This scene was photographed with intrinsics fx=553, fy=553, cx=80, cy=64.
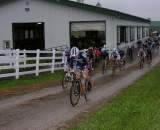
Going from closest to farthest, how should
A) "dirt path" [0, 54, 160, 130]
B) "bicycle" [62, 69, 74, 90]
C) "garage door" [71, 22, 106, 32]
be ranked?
"dirt path" [0, 54, 160, 130]
"bicycle" [62, 69, 74, 90]
"garage door" [71, 22, 106, 32]

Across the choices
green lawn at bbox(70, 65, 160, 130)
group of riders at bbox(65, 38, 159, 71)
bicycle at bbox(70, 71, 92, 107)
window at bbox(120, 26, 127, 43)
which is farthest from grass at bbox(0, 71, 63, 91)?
window at bbox(120, 26, 127, 43)

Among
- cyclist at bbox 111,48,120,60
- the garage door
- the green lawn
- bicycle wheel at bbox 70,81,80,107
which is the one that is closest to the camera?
the green lawn

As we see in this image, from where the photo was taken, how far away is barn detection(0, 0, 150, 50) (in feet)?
126

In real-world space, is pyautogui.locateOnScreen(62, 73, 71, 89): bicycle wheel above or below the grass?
above

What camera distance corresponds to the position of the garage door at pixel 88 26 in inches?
1513

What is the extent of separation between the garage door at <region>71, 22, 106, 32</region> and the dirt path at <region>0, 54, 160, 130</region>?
61.8ft

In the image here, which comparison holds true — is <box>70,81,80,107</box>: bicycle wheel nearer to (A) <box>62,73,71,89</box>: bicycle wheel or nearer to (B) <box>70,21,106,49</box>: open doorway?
(A) <box>62,73,71,89</box>: bicycle wheel

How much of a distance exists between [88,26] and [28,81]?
56.5 feet

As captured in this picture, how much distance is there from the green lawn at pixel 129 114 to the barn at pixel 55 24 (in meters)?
20.4

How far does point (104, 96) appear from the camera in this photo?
57.3 ft

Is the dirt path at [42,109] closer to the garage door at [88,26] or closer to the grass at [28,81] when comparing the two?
the grass at [28,81]

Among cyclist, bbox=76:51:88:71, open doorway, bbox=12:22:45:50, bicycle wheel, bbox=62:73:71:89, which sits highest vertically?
open doorway, bbox=12:22:45:50

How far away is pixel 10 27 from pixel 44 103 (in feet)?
81.3

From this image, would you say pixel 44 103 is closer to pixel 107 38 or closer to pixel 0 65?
pixel 0 65
